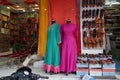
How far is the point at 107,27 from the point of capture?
10789 mm

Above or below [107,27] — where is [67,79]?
below

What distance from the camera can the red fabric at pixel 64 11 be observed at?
6332mm

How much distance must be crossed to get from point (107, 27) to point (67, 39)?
17.6 ft

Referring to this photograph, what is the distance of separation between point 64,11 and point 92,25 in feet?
2.88

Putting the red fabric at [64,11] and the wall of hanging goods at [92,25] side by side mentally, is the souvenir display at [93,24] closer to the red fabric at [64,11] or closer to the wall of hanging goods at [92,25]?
the wall of hanging goods at [92,25]

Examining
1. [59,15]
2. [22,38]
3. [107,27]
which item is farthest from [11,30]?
[59,15]

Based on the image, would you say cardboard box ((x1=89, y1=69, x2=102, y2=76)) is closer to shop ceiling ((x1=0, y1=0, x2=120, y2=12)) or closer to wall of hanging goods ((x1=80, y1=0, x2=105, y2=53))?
wall of hanging goods ((x1=80, y1=0, x2=105, y2=53))

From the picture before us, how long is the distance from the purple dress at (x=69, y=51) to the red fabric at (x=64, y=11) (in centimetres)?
47

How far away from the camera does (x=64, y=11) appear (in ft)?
20.9

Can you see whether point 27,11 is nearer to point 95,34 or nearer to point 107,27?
point 107,27

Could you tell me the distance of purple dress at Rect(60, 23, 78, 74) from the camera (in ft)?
19.2

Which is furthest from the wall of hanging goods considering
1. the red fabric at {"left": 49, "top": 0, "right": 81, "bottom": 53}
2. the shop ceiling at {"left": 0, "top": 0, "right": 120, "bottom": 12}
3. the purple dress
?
the shop ceiling at {"left": 0, "top": 0, "right": 120, "bottom": 12}

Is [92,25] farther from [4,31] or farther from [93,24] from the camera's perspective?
[4,31]

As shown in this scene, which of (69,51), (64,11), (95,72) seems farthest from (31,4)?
(95,72)
